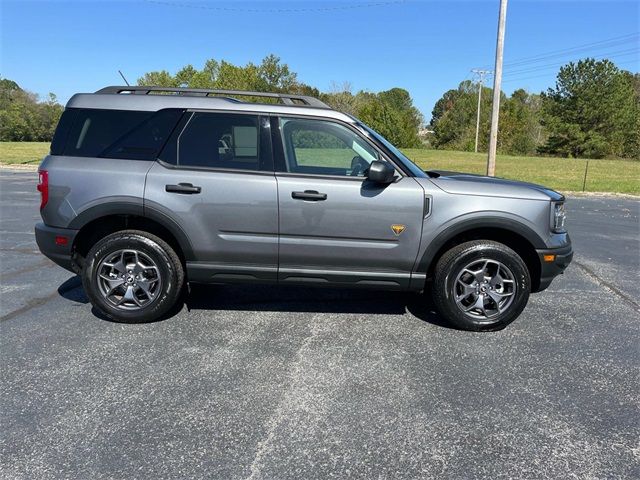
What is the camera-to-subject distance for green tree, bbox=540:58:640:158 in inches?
2109

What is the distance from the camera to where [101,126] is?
13.5 ft

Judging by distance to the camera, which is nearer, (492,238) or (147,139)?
(147,139)

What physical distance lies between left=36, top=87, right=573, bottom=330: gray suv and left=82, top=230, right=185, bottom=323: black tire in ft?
0.04

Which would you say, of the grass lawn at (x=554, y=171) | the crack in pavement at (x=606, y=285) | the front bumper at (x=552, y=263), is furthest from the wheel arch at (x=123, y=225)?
the crack in pavement at (x=606, y=285)

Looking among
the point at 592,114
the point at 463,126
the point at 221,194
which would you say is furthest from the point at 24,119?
the point at 221,194

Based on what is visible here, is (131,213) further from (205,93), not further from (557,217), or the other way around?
(557,217)

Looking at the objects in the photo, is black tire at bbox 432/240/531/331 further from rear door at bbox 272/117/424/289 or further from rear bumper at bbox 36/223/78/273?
rear bumper at bbox 36/223/78/273

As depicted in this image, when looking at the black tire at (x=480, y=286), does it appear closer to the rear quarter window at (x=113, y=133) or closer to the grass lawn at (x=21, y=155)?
the rear quarter window at (x=113, y=133)

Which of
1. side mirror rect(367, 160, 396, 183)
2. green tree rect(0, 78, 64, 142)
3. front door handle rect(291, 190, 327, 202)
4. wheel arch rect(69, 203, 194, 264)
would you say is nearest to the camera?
side mirror rect(367, 160, 396, 183)

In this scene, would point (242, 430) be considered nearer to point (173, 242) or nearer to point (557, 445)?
point (557, 445)

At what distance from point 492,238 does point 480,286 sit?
463 millimetres

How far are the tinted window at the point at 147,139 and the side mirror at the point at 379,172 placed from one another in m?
1.73

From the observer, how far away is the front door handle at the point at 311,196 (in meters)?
3.90

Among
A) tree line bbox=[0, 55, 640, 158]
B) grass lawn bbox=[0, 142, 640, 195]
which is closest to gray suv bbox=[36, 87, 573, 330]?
grass lawn bbox=[0, 142, 640, 195]
